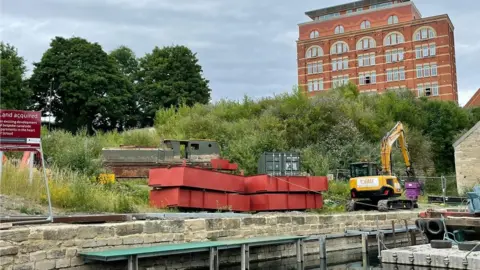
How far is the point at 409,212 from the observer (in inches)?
766

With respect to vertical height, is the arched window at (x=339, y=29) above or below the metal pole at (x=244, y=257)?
above

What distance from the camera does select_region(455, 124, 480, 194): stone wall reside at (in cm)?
3478

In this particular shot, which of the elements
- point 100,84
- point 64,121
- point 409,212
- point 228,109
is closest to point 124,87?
point 100,84

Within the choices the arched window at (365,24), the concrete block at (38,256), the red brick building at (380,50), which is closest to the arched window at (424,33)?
the red brick building at (380,50)

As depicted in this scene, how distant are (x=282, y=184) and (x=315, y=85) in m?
58.8

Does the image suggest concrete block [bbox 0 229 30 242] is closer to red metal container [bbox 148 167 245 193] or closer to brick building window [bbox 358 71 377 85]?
red metal container [bbox 148 167 245 193]

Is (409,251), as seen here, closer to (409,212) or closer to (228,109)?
(409,212)

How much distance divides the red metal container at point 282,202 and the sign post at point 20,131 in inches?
318

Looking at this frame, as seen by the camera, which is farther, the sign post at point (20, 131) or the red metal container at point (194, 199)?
the red metal container at point (194, 199)

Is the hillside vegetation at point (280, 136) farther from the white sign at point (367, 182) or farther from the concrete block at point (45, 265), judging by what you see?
the concrete block at point (45, 265)

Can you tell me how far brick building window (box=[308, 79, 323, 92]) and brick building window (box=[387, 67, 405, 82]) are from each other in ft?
32.8

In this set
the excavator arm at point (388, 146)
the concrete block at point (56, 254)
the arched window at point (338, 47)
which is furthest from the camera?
the arched window at point (338, 47)

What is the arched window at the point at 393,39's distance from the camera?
68.0 meters

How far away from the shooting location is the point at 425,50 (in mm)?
65875
